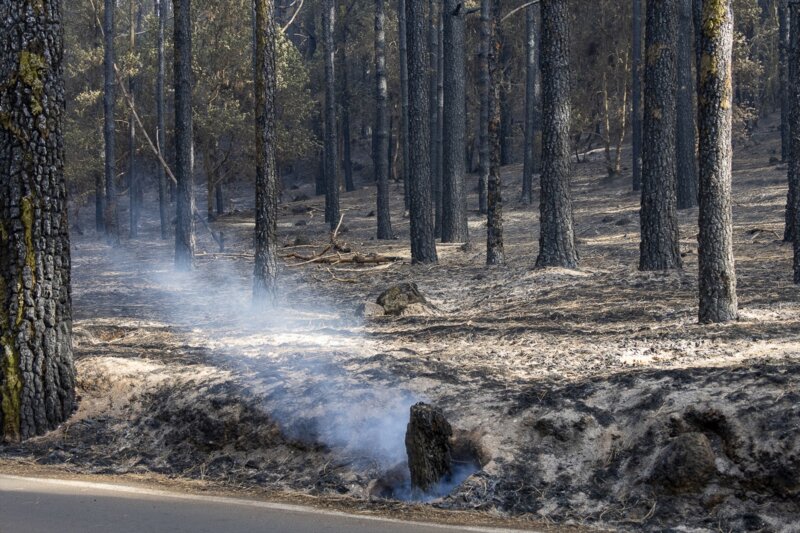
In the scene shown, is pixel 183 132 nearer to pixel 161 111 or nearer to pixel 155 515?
pixel 161 111

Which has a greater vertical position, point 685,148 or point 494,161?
point 685,148

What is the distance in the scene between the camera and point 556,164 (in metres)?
16.3

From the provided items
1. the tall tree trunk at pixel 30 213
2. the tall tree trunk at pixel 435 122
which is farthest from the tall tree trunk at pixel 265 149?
the tall tree trunk at pixel 435 122

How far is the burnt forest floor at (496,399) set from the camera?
6766 millimetres

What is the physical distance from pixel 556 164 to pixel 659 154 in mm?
1997

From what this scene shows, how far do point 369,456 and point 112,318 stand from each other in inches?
330

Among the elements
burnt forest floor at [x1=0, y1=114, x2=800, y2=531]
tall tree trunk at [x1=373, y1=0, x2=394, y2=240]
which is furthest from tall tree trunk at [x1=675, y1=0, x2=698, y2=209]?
burnt forest floor at [x1=0, y1=114, x2=800, y2=531]

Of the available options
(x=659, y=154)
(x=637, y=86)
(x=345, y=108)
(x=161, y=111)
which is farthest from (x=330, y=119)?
(x=659, y=154)

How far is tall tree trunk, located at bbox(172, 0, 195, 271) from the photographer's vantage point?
67.5 feet

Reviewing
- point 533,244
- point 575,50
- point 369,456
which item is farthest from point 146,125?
point 369,456

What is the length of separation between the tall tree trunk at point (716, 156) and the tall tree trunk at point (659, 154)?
16.2 ft

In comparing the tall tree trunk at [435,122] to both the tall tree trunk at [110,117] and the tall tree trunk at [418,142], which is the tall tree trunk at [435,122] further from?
the tall tree trunk at [110,117]

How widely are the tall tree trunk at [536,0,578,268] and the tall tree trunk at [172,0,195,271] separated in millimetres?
8917

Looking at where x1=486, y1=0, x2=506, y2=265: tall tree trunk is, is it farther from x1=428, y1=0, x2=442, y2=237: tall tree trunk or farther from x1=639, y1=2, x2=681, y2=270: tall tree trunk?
x1=428, y1=0, x2=442, y2=237: tall tree trunk
